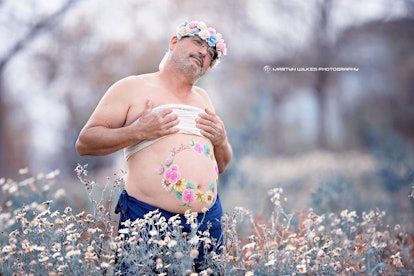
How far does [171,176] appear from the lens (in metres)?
3.20

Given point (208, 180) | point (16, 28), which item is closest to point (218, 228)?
point (208, 180)

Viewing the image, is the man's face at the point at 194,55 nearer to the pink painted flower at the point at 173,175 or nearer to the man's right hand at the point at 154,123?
the man's right hand at the point at 154,123

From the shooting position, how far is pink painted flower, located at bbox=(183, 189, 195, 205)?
322cm

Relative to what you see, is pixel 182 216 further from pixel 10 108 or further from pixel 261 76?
pixel 261 76

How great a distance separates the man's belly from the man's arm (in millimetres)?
87

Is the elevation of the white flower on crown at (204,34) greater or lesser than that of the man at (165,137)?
greater

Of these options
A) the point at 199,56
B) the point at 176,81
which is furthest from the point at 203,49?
the point at 176,81

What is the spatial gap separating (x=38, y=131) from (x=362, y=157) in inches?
237

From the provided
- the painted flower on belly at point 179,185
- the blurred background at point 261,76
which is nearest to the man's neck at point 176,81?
the painted flower on belly at point 179,185

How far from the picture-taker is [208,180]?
3328 mm

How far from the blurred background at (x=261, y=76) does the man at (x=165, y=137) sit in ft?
17.8

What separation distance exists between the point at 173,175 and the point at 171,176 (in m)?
0.01

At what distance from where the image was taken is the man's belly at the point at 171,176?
3.20 meters

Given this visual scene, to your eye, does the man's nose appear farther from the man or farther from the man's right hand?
the man's right hand
